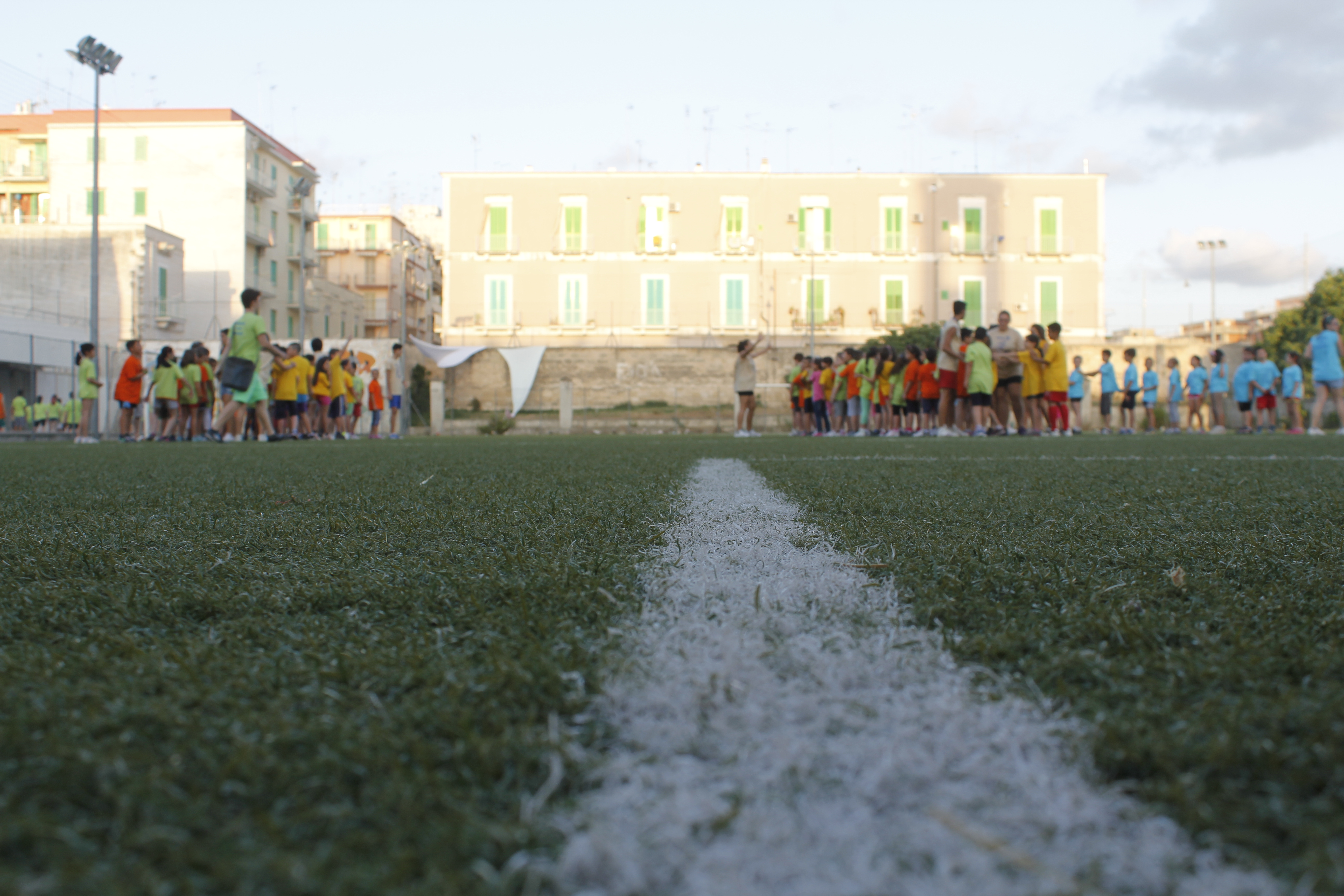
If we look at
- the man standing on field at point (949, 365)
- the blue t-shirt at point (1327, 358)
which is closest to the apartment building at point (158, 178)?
the man standing on field at point (949, 365)

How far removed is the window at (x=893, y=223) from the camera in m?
38.5

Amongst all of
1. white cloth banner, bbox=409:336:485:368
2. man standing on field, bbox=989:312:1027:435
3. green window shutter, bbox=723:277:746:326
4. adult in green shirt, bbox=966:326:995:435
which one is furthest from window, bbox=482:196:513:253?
adult in green shirt, bbox=966:326:995:435

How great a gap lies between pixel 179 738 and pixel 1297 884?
100 cm

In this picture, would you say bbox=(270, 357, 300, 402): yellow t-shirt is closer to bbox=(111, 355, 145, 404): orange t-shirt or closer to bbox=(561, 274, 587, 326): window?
bbox=(111, 355, 145, 404): orange t-shirt

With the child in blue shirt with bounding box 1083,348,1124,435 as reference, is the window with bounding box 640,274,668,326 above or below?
above

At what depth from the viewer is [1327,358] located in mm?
13586

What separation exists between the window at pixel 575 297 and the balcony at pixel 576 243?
0.92 metres

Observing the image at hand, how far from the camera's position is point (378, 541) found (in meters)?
2.56

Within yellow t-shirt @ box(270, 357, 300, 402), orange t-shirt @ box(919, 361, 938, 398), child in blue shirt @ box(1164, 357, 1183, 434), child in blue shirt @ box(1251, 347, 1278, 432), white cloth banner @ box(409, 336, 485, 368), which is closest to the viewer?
yellow t-shirt @ box(270, 357, 300, 402)

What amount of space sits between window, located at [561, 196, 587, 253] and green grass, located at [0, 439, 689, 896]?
36.2 meters

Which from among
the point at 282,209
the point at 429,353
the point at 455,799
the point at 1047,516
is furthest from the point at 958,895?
the point at 282,209

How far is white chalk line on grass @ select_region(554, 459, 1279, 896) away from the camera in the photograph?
76 cm

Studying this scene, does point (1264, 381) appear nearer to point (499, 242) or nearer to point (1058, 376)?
point (1058, 376)

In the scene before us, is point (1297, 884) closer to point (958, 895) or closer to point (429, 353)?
point (958, 895)
